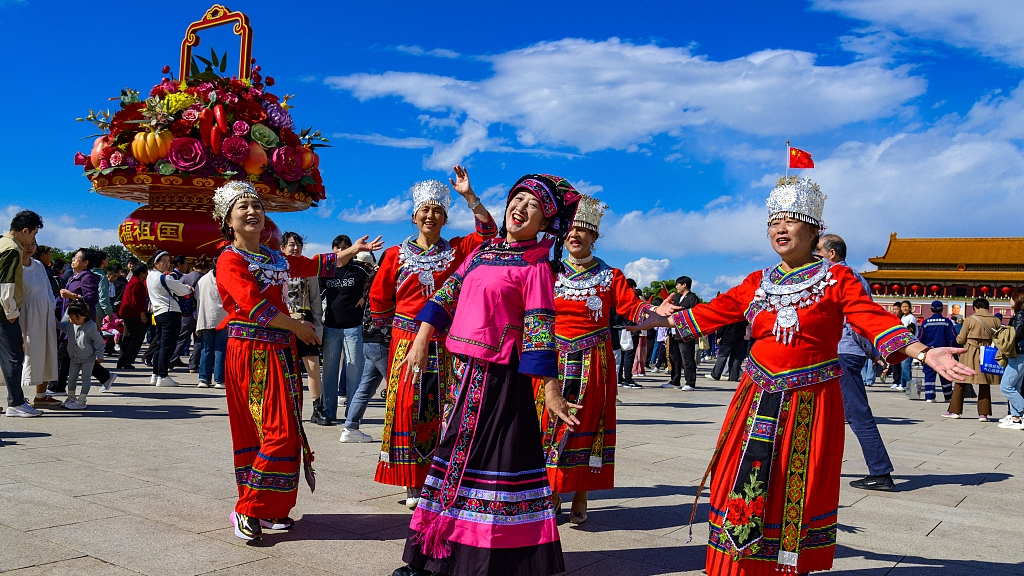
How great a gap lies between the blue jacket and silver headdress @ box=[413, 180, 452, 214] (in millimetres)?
12452

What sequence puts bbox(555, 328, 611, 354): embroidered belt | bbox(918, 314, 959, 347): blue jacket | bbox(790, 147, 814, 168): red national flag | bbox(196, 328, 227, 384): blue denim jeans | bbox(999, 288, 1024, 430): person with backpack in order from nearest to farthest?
bbox(555, 328, 611, 354): embroidered belt, bbox(790, 147, 814, 168): red national flag, bbox(999, 288, 1024, 430): person with backpack, bbox(196, 328, 227, 384): blue denim jeans, bbox(918, 314, 959, 347): blue jacket

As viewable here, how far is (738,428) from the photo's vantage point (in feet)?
12.1

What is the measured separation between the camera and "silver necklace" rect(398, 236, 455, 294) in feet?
17.6

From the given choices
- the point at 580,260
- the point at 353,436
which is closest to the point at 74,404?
the point at 353,436

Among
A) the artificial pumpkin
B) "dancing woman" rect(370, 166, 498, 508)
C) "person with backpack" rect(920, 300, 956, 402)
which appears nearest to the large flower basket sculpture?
the artificial pumpkin

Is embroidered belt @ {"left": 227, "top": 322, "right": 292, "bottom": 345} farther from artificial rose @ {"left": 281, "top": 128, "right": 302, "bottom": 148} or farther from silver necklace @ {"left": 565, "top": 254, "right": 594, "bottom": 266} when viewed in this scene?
artificial rose @ {"left": 281, "top": 128, "right": 302, "bottom": 148}

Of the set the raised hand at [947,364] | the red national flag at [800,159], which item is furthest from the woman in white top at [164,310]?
the raised hand at [947,364]

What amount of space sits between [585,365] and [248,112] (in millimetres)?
10002

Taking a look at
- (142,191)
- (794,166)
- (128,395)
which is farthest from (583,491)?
(142,191)

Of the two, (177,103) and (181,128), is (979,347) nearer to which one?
(181,128)

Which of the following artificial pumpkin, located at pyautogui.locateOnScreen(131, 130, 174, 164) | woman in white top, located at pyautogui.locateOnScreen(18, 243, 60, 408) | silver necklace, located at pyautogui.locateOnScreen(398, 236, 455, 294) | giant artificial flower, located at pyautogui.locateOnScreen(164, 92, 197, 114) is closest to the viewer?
silver necklace, located at pyautogui.locateOnScreen(398, 236, 455, 294)

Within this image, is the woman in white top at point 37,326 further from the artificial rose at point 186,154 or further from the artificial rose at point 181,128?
the artificial rose at point 181,128

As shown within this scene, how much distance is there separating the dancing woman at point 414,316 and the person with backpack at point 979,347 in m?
9.73

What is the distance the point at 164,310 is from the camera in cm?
1202
